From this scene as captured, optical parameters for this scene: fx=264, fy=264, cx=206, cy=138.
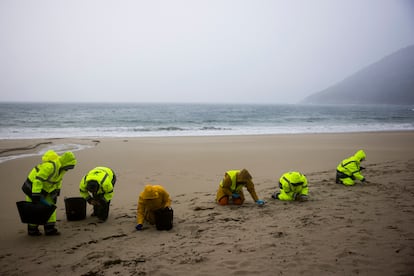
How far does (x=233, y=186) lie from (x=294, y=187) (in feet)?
4.38

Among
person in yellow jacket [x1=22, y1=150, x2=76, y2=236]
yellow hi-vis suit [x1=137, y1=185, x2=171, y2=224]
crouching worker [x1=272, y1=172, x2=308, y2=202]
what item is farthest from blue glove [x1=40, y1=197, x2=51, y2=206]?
crouching worker [x1=272, y1=172, x2=308, y2=202]

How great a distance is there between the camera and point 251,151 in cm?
1280

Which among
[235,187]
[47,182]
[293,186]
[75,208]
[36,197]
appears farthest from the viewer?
[293,186]

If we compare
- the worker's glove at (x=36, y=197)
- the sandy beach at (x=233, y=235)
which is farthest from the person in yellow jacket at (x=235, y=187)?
the worker's glove at (x=36, y=197)

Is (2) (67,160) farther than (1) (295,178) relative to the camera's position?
No

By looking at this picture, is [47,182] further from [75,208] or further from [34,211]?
[75,208]

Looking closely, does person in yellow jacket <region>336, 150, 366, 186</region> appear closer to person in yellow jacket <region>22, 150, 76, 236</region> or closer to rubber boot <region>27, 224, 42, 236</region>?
person in yellow jacket <region>22, 150, 76, 236</region>

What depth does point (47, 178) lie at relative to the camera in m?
3.98

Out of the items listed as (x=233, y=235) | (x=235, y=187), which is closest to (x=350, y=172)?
(x=235, y=187)

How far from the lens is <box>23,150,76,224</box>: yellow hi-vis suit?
3930 millimetres

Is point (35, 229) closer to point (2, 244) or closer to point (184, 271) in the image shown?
point (2, 244)

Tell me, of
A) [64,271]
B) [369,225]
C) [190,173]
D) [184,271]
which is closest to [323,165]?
[190,173]

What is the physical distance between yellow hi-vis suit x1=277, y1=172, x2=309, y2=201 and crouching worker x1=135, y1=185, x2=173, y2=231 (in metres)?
2.62

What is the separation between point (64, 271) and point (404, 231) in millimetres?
4483
